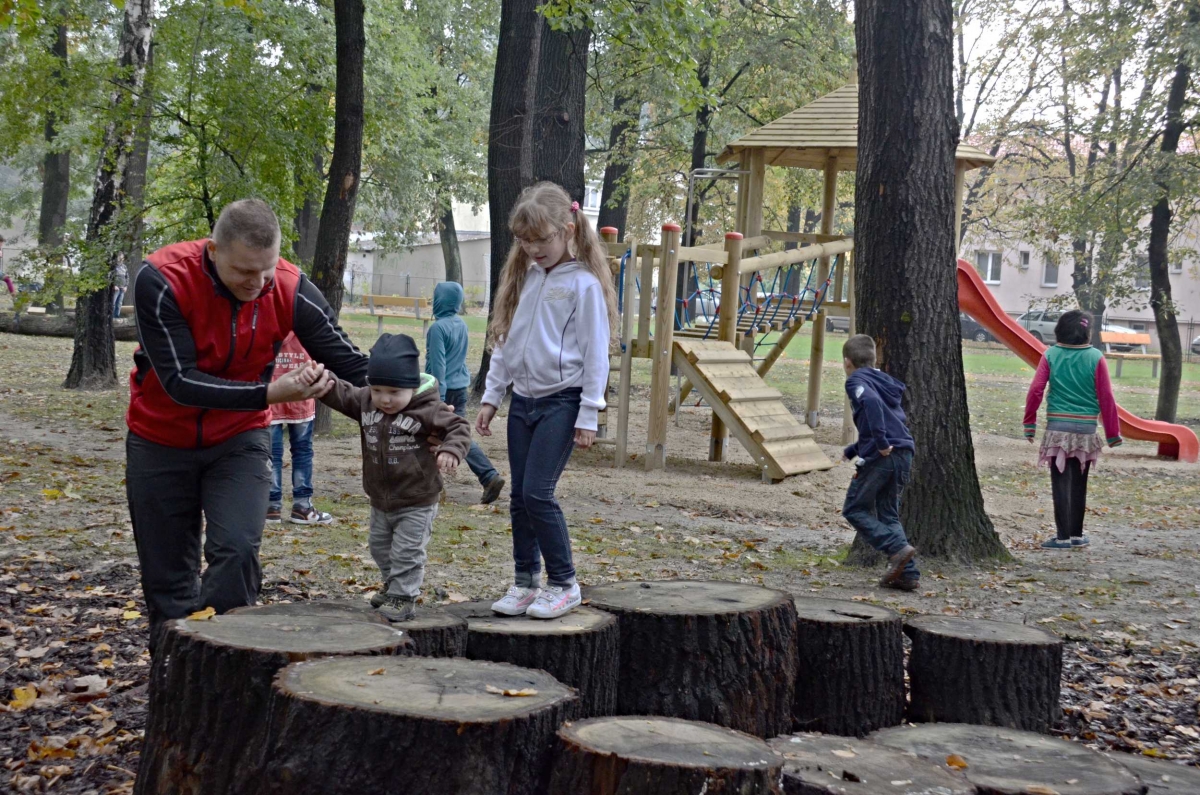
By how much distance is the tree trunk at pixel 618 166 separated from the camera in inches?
944

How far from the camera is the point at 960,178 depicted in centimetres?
1560

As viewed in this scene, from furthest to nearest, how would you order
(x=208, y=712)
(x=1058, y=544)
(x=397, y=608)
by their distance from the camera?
1. (x=1058, y=544)
2. (x=397, y=608)
3. (x=208, y=712)

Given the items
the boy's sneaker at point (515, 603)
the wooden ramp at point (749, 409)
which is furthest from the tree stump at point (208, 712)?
the wooden ramp at point (749, 409)

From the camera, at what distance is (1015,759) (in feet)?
11.7

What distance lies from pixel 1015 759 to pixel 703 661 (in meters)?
1.12

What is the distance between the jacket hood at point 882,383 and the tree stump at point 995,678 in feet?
7.65

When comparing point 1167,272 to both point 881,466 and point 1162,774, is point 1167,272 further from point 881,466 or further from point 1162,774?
point 1162,774

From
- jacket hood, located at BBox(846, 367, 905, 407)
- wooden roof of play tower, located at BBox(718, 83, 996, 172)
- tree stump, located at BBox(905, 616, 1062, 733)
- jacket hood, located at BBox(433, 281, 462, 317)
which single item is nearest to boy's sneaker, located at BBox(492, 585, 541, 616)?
tree stump, located at BBox(905, 616, 1062, 733)

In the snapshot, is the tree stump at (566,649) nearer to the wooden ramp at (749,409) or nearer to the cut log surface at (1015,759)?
the cut log surface at (1015,759)

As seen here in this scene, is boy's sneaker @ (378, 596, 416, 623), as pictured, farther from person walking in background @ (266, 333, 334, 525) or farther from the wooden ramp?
the wooden ramp

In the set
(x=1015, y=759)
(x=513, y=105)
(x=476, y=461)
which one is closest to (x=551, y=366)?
(x=1015, y=759)

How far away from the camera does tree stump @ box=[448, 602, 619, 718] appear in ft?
12.8

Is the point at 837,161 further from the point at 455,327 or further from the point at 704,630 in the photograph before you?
the point at 704,630

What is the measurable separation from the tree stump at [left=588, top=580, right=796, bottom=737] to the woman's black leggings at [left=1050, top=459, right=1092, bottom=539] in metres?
5.48
